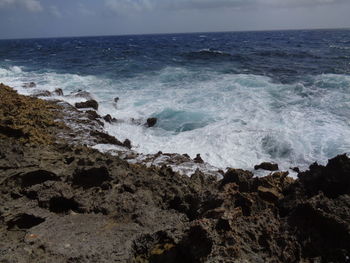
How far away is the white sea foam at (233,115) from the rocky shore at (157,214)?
3307 millimetres

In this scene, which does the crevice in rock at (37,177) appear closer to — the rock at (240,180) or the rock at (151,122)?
the rock at (240,180)

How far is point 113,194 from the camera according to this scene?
167 inches

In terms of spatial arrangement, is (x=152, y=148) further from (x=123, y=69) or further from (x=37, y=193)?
(x=123, y=69)

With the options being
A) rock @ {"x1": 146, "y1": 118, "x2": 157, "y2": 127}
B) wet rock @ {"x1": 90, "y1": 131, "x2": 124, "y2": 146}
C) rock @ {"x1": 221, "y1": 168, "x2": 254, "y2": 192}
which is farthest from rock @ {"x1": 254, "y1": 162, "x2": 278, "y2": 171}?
rock @ {"x1": 146, "y1": 118, "x2": 157, "y2": 127}

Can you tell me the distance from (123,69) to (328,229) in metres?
22.5

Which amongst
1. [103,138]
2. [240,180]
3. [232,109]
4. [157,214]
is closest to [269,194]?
[240,180]

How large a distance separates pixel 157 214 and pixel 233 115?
8.34m

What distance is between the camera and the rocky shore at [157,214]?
9.85 feet

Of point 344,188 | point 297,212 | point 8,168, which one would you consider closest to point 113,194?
point 8,168

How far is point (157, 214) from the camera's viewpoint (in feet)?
12.5

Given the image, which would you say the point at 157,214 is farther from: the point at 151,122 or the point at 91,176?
the point at 151,122

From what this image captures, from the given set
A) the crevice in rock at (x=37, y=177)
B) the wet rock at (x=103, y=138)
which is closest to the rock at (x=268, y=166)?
the wet rock at (x=103, y=138)

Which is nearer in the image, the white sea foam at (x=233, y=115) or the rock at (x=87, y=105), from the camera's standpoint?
the white sea foam at (x=233, y=115)

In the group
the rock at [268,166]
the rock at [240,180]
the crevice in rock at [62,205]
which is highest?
the crevice in rock at [62,205]
